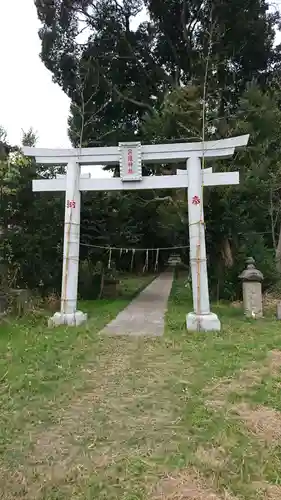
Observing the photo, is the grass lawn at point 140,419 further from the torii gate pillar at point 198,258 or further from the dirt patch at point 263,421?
the torii gate pillar at point 198,258

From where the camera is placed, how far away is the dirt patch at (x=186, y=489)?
194cm

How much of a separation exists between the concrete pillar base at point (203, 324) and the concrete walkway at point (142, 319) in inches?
19.0

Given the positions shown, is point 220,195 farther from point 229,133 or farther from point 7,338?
point 7,338

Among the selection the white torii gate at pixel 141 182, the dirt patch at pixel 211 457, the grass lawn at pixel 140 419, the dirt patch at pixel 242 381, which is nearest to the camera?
the grass lawn at pixel 140 419

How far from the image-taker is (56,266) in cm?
871

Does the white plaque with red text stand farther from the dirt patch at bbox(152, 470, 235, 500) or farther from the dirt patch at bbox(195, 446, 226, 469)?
the dirt patch at bbox(152, 470, 235, 500)

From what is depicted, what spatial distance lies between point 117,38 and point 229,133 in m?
6.22

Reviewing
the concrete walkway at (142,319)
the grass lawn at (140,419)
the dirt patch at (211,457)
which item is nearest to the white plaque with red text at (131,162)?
the concrete walkway at (142,319)

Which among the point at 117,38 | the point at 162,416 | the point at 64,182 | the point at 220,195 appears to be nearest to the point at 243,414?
the point at 162,416

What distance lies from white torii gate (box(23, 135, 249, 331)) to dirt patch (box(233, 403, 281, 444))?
2898mm

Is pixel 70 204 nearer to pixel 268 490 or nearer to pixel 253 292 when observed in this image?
pixel 253 292

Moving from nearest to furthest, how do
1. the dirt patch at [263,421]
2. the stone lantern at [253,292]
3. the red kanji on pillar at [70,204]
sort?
the dirt patch at [263,421] < the red kanji on pillar at [70,204] < the stone lantern at [253,292]

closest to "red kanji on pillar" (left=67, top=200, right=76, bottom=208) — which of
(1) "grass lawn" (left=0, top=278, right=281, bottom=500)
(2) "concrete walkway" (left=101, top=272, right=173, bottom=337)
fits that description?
(2) "concrete walkway" (left=101, top=272, right=173, bottom=337)

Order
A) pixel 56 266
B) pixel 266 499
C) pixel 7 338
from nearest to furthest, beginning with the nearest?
pixel 266 499
pixel 7 338
pixel 56 266
